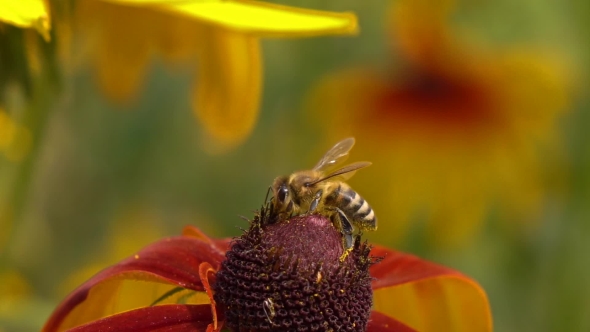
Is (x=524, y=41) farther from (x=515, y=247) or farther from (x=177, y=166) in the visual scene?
(x=177, y=166)

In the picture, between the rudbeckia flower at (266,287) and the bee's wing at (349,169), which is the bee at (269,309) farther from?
the bee's wing at (349,169)

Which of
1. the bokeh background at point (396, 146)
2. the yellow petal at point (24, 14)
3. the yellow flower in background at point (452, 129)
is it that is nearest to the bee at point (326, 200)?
the yellow petal at point (24, 14)

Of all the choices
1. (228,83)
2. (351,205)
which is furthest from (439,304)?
(228,83)

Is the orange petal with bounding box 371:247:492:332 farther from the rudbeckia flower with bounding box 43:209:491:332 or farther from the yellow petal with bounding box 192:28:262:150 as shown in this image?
the yellow petal with bounding box 192:28:262:150

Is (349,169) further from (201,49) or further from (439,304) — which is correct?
(201,49)

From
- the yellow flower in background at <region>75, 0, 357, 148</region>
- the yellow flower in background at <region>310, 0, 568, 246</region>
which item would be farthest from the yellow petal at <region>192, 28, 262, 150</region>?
the yellow flower in background at <region>310, 0, 568, 246</region>
